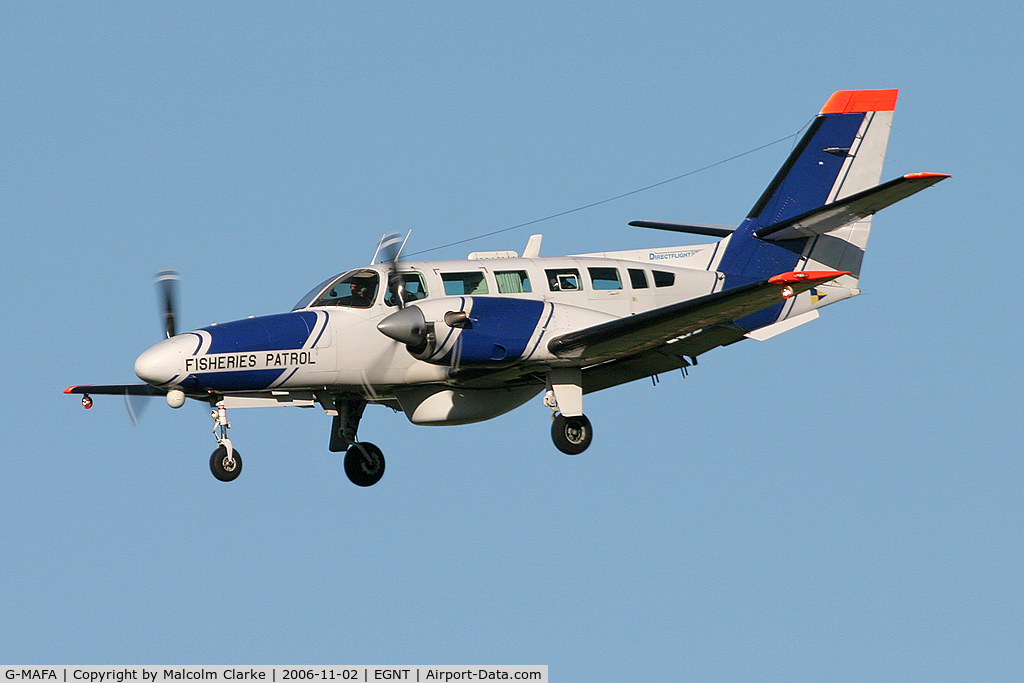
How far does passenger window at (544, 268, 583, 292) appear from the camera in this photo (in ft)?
61.7

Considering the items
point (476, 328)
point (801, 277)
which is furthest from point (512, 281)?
point (801, 277)

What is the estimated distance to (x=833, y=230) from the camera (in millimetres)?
20219

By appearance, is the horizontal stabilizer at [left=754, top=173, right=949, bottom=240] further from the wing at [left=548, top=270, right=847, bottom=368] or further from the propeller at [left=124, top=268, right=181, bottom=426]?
the propeller at [left=124, top=268, right=181, bottom=426]

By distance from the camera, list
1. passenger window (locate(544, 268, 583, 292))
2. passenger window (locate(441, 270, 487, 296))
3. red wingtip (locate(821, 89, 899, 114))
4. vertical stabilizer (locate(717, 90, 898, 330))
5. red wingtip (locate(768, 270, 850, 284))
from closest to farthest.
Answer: red wingtip (locate(768, 270, 850, 284)) → passenger window (locate(441, 270, 487, 296)) → passenger window (locate(544, 268, 583, 292)) → vertical stabilizer (locate(717, 90, 898, 330)) → red wingtip (locate(821, 89, 899, 114))

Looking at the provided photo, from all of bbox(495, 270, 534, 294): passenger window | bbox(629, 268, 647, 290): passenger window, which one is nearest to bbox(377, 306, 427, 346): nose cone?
bbox(495, 270, 534, 294): passenger window

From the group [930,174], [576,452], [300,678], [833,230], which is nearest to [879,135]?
[833,230]

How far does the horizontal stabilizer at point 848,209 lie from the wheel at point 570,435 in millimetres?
4275

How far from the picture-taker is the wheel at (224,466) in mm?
17453

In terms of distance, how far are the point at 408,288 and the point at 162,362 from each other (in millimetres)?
3192

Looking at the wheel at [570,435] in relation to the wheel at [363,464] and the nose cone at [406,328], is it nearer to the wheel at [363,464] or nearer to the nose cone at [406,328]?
the nose cone at [406,328]

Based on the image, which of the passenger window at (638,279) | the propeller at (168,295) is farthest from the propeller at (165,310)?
the passenger window at (638,279)

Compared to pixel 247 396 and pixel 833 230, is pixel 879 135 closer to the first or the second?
pixel 833 230

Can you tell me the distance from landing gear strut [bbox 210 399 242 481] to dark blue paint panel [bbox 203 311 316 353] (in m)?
0.84

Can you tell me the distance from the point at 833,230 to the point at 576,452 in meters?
5.15
